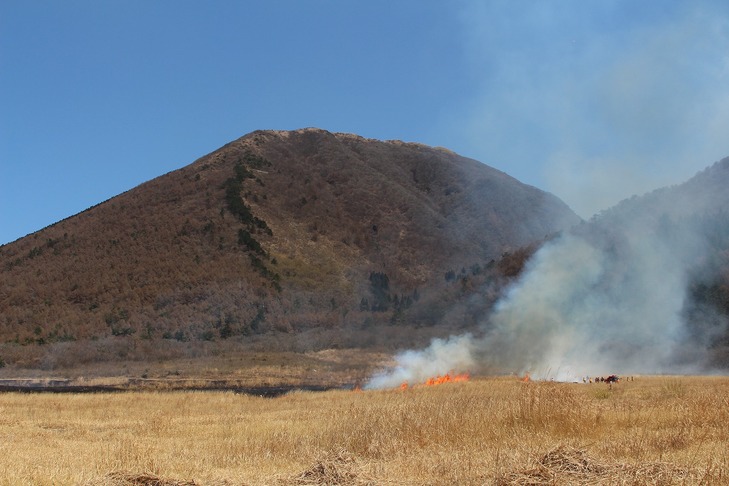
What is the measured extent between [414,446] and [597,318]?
3507 cm

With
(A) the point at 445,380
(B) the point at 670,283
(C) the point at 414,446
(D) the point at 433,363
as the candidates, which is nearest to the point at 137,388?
(A) the point at 445,380

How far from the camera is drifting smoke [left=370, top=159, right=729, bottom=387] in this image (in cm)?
4025

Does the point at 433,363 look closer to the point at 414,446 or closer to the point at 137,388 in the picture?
the point at 137,388

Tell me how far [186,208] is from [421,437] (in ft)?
295

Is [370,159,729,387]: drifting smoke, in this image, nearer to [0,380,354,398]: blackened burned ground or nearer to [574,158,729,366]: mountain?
[574,158,729,366]: mountain

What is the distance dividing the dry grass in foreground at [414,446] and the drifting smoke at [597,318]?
20961 mm

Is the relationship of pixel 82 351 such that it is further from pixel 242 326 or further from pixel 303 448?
pixel 303 448

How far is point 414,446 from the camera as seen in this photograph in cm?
1156

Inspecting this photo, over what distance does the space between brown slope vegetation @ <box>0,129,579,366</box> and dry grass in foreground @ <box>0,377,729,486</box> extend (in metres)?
38.8

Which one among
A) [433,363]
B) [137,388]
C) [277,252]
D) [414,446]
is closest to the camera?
[414,446]

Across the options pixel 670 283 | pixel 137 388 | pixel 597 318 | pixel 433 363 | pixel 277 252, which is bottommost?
pixel 433 363

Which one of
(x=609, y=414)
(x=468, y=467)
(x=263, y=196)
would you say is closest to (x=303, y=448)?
(x=468, y=467)

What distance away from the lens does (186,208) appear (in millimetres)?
96500

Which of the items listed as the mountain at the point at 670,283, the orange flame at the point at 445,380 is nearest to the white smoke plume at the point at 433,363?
the orange flame at the point at 445,380
